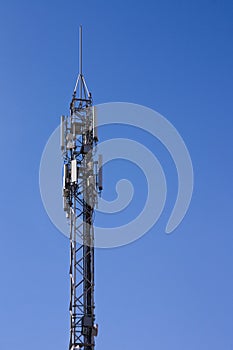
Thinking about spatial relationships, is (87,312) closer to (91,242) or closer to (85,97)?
(91,242)

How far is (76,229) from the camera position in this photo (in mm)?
55094

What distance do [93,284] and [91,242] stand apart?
8.31 feet

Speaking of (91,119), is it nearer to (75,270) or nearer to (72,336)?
(75,270)

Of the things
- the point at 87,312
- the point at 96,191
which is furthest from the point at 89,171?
the point at 87,312

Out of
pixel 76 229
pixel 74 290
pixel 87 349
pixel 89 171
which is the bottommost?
pixel 87 349

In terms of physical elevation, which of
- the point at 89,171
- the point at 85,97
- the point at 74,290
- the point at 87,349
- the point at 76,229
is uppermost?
the point at 85,97

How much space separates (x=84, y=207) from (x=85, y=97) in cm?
728

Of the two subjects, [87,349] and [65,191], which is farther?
[65,191]

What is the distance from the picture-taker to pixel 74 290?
53594 millimetres

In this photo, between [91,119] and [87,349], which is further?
[91,119]

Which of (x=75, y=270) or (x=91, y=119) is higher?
(x=91, y=119)

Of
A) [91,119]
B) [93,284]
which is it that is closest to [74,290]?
[93,284]

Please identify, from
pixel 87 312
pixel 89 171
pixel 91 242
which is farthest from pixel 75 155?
pixel 87 312

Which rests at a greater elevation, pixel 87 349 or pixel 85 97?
pixel 85 97
